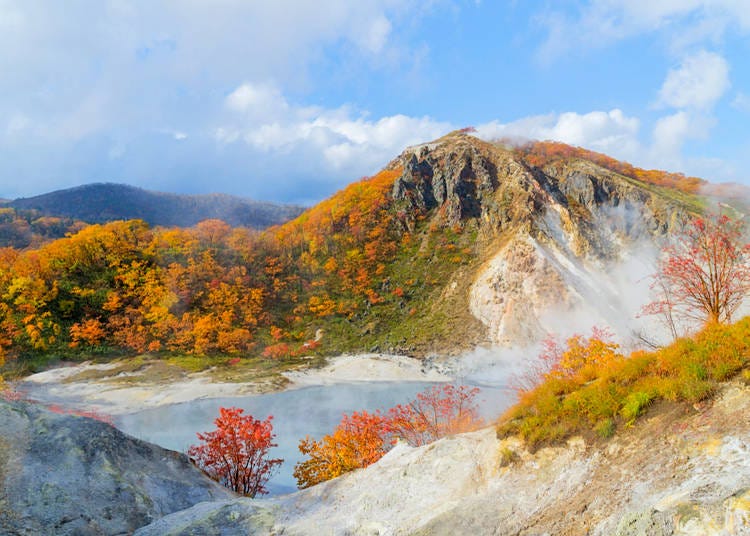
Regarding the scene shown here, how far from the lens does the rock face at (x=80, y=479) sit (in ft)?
32.1

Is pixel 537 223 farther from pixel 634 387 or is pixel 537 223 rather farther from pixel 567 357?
pixel 634 387

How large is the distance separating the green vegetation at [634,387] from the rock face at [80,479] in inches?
382

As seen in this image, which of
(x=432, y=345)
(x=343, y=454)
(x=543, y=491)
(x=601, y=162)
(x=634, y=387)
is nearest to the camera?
(x=543, y=491)

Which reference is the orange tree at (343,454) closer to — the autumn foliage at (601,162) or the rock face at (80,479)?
A: the rock face at (80,479)

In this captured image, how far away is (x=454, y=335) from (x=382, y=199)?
2724cm

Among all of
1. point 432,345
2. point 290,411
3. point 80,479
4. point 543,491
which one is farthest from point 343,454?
point 432,345

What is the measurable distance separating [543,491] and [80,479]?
440 inches

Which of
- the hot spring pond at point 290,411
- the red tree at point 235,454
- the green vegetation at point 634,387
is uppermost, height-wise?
the green vegetation at point 634,387

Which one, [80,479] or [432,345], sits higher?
[80,479]

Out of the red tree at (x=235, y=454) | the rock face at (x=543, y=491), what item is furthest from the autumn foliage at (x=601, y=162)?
the rock face at (x=543, y=491)

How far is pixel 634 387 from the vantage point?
25.6 feet

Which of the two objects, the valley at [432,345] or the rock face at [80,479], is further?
the rock face at [80,479]

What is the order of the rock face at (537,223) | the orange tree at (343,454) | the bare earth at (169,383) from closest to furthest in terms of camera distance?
the orange tree at (343,454) < the bare earth at (169,383) < the rock face at (537,223)

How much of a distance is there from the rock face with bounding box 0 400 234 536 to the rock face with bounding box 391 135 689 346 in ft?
117
